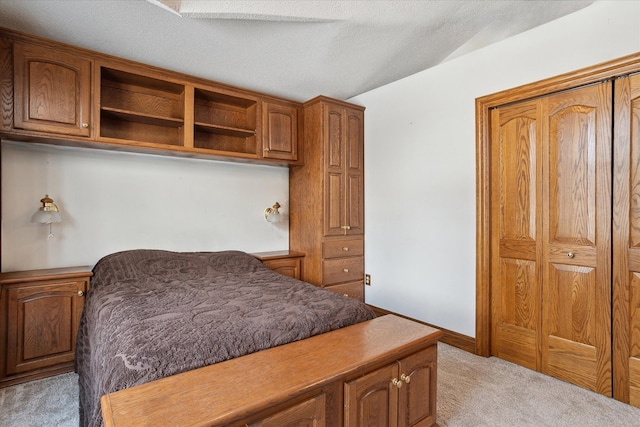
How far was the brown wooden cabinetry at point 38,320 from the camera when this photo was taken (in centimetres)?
220

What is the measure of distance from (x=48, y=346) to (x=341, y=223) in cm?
254

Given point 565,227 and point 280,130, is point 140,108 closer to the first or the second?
point 280,130

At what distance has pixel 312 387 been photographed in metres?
1.17

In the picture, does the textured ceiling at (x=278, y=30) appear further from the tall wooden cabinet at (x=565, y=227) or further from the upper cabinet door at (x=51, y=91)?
the tall wooden cabinet at (x=565, y=227)

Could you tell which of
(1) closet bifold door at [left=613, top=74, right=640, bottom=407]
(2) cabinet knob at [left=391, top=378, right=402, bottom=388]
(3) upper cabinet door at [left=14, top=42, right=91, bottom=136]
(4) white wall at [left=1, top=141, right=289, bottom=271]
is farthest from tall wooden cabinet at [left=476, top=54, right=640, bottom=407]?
(3) upper cabinet door at [left=14, top=42, right=91, bottom=136]

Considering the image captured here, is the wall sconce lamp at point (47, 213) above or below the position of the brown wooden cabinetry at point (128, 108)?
below

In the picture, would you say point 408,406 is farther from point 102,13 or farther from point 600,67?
point 102,13

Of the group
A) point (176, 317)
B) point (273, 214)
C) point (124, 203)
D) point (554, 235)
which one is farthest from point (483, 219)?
point (124, 203)

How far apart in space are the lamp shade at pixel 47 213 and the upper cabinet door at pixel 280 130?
170 cm

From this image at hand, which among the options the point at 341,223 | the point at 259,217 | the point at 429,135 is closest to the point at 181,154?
the point at 259,217

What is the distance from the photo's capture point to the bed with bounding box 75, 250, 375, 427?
4.20 ft

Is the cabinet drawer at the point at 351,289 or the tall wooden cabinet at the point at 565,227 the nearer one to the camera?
the tall wooden cabinet at the point at 565,227

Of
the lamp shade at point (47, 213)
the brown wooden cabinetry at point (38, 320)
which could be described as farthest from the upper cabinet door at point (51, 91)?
the brown wooden cabinetry at point (38, 320)

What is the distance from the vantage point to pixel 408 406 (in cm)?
154
